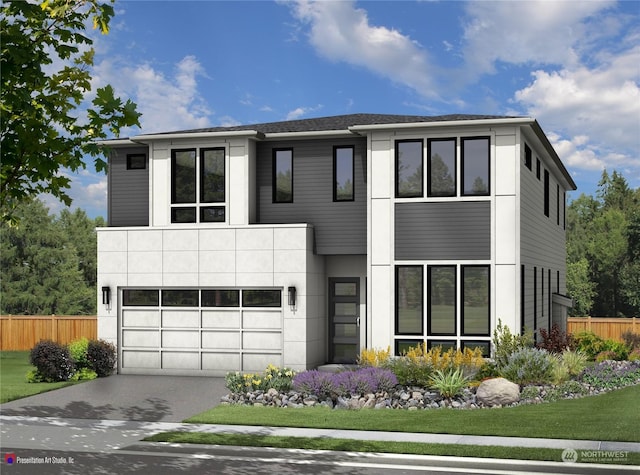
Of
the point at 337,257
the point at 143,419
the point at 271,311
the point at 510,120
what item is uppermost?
the point at 510,120

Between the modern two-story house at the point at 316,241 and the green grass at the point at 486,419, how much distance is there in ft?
15.8

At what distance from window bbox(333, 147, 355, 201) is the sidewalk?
959 cm

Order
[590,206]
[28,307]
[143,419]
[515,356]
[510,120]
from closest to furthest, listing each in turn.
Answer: [143,419] < [515,356] < [510,120] < [28,307] < [590,206]

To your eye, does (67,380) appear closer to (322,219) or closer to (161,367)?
(161,367)

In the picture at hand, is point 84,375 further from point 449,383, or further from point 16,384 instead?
point 449,383

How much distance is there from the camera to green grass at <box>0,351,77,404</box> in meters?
19.8

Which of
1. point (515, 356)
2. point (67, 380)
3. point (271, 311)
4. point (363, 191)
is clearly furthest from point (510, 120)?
point (67, 380)

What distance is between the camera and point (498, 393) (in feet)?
57.0

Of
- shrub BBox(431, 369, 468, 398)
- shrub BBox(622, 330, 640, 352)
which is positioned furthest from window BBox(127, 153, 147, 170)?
shrub BBox(622, 330, 640, 352)

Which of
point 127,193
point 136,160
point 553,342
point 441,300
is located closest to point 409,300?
point 441,300

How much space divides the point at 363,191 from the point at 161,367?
785cm

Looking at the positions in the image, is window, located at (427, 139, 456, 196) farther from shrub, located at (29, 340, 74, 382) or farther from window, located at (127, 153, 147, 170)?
shrub, located at (29, 340, 74, 382)

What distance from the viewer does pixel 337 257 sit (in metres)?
24.1

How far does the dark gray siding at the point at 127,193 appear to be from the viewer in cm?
2481
